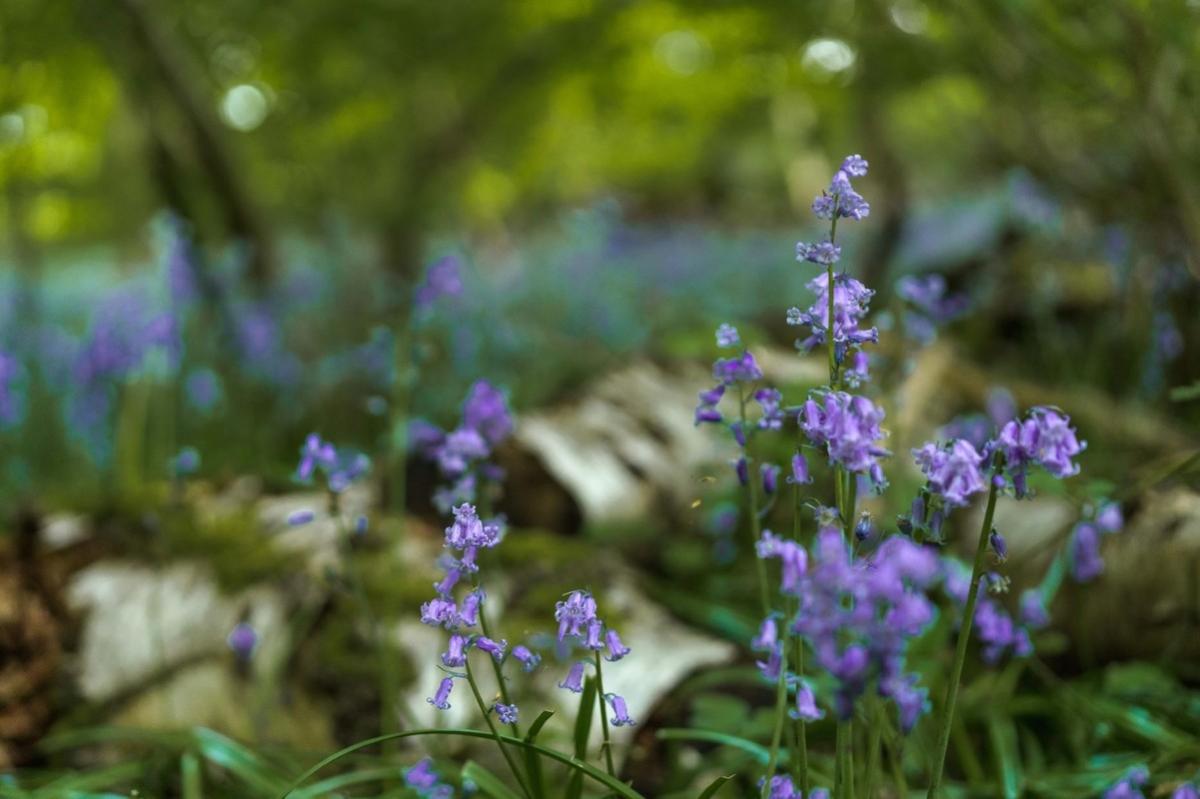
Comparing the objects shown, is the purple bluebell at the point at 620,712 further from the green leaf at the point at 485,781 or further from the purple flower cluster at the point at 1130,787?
the purple flower cluster at the point at 1130,787

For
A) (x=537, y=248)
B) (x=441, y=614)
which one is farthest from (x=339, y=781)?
(x=537, y=248)

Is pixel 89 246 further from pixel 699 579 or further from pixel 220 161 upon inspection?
pixel 699 579

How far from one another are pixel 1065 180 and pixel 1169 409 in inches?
40.3

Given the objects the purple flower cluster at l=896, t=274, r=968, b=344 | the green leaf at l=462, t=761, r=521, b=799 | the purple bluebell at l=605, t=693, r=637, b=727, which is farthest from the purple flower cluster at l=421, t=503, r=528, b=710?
the purple flower cluster at l=896, t=274, r=968, b=344

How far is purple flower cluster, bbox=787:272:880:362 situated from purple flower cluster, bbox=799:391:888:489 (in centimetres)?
10

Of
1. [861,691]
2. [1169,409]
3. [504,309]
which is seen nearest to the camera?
[861,691]

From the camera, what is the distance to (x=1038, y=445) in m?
1.02

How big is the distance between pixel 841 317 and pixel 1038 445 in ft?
0.80

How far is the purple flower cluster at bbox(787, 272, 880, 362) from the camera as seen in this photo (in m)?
1.09

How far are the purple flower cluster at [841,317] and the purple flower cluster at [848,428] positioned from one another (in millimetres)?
102

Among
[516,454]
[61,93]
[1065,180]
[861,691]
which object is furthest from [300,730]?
[61,93]

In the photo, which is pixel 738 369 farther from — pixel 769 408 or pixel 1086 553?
pixel 1086 553

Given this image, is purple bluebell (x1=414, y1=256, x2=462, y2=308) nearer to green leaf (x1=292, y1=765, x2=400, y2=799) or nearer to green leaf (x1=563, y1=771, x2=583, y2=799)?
green leaf (x1=292, y1=765, x2=400, y2=799)

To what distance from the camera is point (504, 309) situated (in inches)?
255
